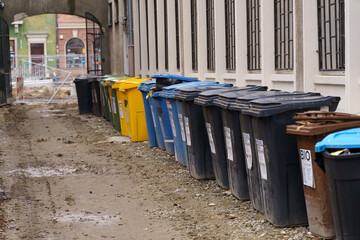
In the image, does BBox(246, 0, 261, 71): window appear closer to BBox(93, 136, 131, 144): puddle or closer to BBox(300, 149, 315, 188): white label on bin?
BBox(93, 136, 131, 144): puddle

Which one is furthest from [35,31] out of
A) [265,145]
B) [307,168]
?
[307,168]

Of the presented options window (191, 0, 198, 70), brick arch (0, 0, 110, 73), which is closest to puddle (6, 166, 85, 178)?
window (191, 0, 198, 70)

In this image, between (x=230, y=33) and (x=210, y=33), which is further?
(x=210, y=33)

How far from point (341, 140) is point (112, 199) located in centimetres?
429

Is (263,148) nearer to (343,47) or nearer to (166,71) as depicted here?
(343,47)

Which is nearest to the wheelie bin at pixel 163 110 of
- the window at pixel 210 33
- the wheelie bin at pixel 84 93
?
the window at pixel 210 33

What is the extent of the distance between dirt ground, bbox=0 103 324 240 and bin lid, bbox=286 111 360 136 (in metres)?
1.01

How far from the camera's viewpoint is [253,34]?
563 inches

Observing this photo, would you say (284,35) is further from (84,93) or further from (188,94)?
(84,93)

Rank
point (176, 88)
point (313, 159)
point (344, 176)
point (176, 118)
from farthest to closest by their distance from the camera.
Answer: point (176, 88)
point (176, 118)
point (313, 159)
point (344, 176)

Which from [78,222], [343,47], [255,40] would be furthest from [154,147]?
[78,222]

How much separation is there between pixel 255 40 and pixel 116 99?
191 inches

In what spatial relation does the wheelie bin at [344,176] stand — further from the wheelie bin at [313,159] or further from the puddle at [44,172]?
the puddle at [44,172]

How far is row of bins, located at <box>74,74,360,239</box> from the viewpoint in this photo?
22.4 feet
